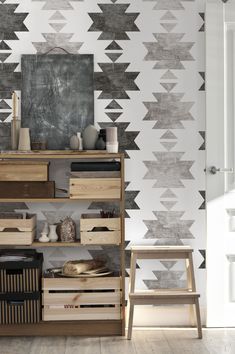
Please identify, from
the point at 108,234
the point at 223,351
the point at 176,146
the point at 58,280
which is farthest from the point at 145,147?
the point at 223,351

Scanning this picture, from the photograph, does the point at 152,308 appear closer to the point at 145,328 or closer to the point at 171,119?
the point at 145,328

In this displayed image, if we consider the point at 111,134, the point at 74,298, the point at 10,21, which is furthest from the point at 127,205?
the point at 10,21

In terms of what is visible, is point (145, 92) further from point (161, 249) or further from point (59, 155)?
point (161, 249)

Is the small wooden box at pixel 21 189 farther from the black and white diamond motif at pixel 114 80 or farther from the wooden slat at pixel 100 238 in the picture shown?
the black and white diamond motif at pixel 114 80

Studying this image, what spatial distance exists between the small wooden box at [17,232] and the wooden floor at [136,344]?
0.66 meters

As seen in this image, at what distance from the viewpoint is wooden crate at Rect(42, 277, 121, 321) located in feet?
15.7

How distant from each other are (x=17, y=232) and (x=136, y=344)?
1092 mm

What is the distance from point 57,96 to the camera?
5.06 meters

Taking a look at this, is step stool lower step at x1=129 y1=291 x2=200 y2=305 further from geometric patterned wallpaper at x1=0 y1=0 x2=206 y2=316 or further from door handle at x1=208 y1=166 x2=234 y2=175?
door handle at x1=208 y1=166 x2=234 y2=175

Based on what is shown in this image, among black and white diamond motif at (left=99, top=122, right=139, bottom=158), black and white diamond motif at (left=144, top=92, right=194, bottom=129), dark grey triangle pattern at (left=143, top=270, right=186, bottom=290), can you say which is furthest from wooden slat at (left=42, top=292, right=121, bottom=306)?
black and white diamond motif at (left=144, top=92, right=194, bottom=129)

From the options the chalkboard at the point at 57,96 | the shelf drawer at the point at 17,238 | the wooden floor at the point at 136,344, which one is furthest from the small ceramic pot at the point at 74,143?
the wooden floor at the point at 136,344

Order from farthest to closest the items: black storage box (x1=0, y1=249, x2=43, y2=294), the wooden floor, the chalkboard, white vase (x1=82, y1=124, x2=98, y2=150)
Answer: the chalkboard → white vase (x1=82, y1=124, x2=98, y2=150) → black storage box (x1=0, y1=249, x2=43, y2=294) → the wooden floor

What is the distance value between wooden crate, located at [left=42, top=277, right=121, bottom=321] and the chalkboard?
982mm

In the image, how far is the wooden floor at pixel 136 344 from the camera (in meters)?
4.44
